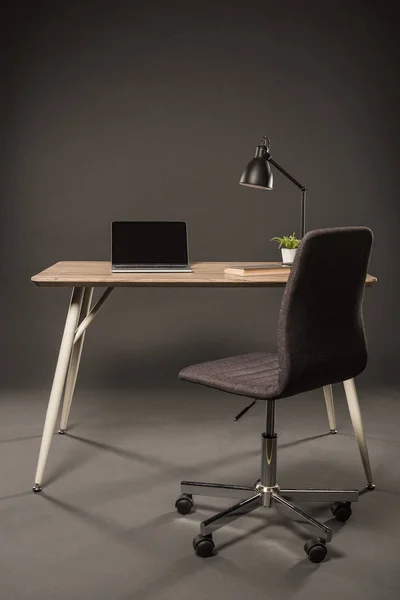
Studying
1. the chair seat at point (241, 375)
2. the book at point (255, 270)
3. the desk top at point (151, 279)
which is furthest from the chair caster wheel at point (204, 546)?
the book at point (255, 270)

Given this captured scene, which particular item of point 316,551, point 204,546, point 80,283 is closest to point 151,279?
point 80,283

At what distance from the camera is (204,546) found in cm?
232

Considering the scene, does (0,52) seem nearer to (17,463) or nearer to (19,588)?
(17,463)

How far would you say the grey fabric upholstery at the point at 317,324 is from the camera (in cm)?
224

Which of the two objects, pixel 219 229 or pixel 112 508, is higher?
pixel 219 229

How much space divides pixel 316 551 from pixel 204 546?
325 mm

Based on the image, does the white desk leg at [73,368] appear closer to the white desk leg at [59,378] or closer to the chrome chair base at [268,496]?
the white desk leg at [59,378]

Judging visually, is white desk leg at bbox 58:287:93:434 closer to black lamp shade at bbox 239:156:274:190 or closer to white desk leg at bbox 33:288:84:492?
white desk leg at bbox 33:288:84:492

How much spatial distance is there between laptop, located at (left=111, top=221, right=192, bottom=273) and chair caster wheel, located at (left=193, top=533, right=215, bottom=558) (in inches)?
43.9

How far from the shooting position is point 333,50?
14.8 feet

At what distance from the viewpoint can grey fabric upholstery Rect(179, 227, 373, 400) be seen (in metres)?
2.24

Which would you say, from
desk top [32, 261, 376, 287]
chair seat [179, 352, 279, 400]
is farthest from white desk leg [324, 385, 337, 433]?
chair seat [179, 352, 279, 400]

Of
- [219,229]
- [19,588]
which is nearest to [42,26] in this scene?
[219,229]

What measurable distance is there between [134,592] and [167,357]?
8.29 ft
